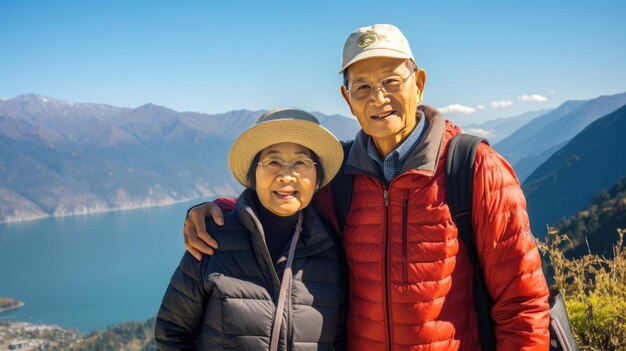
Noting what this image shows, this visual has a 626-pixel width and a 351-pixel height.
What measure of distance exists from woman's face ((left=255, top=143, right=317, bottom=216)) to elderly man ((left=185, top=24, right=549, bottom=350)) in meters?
0.19

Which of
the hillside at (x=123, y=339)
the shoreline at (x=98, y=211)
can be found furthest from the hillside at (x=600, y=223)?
the shoreline at (x=98, y=211)

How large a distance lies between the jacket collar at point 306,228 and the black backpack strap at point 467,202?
46 centimetres

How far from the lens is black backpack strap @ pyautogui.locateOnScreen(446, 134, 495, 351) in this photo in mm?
1632

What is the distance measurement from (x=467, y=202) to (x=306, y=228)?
571 mm

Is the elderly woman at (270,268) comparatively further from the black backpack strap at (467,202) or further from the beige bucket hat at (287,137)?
the black backpack strap at (467,202)

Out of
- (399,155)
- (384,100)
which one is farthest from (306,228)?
(384,100)

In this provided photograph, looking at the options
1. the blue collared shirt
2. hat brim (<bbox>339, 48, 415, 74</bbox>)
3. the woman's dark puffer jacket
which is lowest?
the woman's dark puffer jacket

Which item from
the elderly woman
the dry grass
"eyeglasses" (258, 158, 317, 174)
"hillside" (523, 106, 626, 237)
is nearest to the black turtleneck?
the elderly woman

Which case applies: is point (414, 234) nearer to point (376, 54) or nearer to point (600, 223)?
point (376, 54)

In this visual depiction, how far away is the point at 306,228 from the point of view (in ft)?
6.04

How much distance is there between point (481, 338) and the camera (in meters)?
1.71

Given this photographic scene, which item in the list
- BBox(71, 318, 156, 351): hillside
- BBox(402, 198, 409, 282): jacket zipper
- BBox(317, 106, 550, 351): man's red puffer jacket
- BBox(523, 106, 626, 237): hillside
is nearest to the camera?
BBox(317, 106, 550, 351): man's red puffer jacket

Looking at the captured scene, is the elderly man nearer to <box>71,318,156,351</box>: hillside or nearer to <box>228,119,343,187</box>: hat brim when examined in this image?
<box>228,119,343,187</box>: hat brim

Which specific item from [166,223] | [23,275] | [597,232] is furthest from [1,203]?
[597,232]
